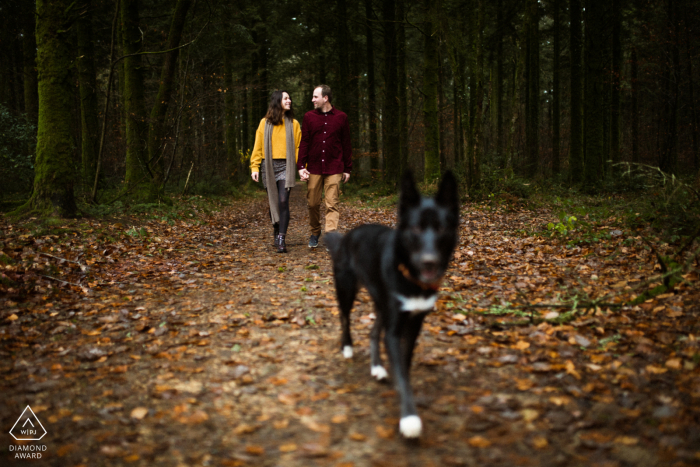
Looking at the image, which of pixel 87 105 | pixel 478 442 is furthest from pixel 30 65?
pixel 478 442

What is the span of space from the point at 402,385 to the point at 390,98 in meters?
18.1

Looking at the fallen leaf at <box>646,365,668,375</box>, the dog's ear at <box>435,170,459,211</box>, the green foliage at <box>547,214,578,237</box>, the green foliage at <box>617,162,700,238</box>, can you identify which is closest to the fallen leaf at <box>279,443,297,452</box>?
the dog's ear at <box>435,170,459,211</box>

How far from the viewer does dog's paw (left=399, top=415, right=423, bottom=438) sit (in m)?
2.38

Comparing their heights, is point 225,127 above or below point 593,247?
above

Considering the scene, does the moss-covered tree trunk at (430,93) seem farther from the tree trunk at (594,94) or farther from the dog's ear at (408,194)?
the dog's ear at (408,194)

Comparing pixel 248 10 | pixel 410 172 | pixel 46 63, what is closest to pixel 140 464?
pixel 410 172

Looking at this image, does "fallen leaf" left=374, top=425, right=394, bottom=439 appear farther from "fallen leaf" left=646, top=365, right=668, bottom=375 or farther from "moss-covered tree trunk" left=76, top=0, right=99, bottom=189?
"moss-covered tree trunk" left=76, top=0, right=99, bottom=189

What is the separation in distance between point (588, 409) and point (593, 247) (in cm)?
468

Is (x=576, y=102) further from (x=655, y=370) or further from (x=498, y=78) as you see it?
(x=655, y=370)

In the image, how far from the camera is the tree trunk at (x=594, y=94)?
14.9 m

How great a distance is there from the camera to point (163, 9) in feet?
63.3

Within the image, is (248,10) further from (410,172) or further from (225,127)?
(410,172)

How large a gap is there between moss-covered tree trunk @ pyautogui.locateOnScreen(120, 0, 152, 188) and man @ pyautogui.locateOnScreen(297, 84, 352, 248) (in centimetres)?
783

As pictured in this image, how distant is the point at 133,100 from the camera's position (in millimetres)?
13016
